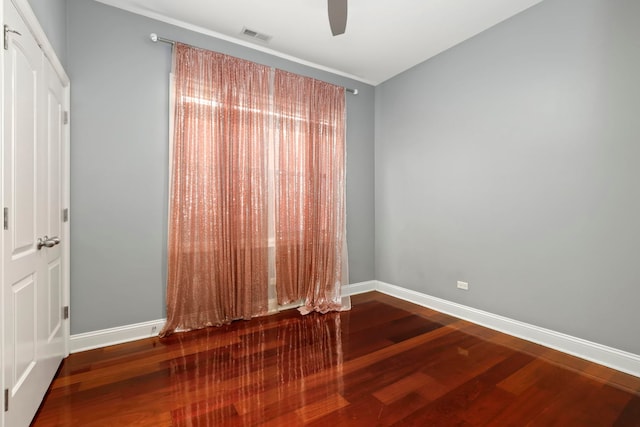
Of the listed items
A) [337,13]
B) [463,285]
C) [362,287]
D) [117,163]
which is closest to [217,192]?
[117,163]

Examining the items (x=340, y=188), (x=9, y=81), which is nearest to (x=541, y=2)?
(x=340, y=188)

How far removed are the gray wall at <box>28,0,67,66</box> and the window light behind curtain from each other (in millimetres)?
800

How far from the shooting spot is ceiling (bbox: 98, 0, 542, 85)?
2.57 metres

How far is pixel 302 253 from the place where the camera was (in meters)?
3.46

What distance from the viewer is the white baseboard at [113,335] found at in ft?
7.97

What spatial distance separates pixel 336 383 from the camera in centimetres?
202

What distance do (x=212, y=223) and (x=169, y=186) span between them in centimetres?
51

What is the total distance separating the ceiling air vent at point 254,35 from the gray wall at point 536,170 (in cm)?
182

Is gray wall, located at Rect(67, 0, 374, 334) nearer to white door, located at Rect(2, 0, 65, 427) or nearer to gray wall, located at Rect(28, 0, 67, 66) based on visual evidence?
gray wall, located at Rect(28, 0, 67, 66)

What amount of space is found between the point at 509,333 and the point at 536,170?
1511mm

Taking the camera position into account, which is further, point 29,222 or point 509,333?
point 509,333

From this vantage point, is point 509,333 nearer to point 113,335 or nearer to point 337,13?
point 337,13

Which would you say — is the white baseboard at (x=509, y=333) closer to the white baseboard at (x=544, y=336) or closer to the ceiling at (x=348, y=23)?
the white baseboard at (x=544, y=336)

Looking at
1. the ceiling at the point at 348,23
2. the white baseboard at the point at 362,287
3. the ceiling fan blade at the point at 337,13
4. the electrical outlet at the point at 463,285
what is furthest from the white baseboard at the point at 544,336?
the ceiling fan blade at the point at 337,13
